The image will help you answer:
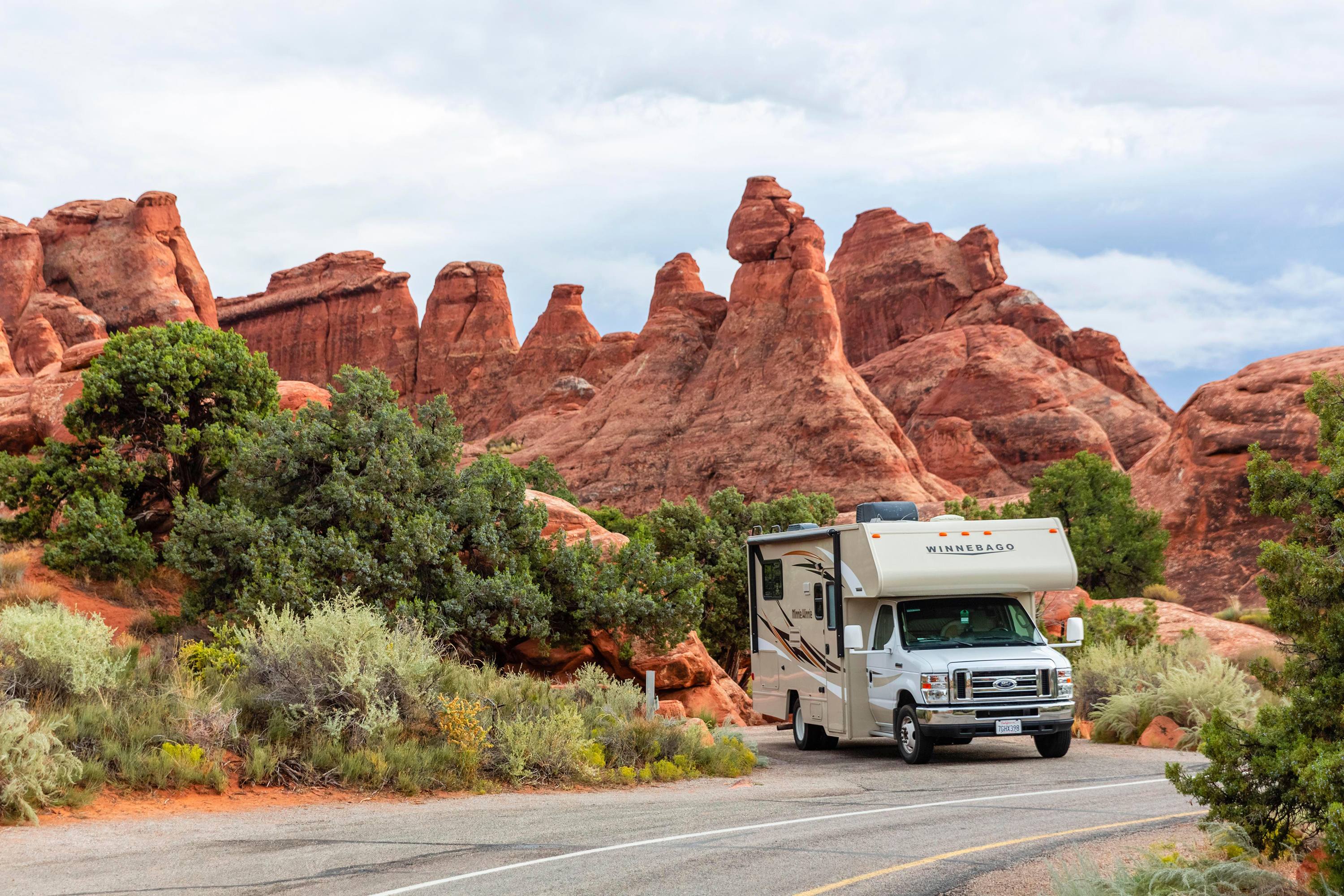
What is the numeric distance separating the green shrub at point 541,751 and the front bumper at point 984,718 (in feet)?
14.1

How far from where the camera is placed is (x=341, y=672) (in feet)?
40.9

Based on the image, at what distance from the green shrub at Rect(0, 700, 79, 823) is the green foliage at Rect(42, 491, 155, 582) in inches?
446

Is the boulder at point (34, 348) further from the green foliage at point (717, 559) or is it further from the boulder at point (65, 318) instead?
the green foliage at point (717, 559)

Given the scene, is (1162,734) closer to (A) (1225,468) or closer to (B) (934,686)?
(B) (934,686)

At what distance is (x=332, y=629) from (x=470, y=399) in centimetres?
9454

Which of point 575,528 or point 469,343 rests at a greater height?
point 469,343

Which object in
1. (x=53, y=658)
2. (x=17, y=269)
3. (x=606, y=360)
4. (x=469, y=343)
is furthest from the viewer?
(x=469, y=343)

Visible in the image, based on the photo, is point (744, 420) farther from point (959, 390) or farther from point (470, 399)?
point (470, 399)

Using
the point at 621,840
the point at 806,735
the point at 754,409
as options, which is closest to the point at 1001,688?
the point at 806,735

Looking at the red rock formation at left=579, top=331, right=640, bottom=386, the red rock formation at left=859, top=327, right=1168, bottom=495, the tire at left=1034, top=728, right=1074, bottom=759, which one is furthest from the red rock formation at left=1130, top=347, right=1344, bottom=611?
the red rock formation at left=579, top=331, right=640, bottom=386

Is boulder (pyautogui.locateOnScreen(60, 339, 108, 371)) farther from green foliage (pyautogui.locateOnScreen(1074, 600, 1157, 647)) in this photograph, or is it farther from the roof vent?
green foliage (pyautogui.locateOnScreen(1074, 600, 1157, 647))

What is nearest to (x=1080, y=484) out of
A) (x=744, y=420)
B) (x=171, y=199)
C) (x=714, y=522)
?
(x=714, y=522)

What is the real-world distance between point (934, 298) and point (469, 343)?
141 feet

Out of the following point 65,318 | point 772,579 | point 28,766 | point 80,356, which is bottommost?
point 28,766
